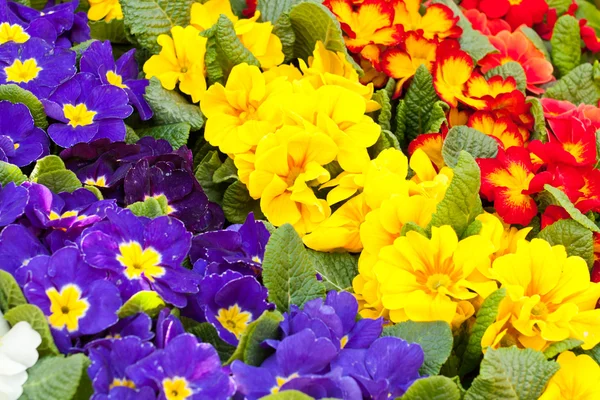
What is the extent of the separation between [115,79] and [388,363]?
0.87 meters

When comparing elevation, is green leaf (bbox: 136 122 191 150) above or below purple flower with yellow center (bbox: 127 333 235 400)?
below

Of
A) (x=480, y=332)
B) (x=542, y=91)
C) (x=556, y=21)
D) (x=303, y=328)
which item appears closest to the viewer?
(x=303, y=328)

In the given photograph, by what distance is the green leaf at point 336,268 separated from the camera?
143 cm

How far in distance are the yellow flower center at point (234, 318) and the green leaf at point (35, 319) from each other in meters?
0.25

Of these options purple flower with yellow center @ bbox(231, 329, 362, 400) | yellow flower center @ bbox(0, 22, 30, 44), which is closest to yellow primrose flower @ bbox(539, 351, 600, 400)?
purple flower with yellow center @ bbox(231, 329, 362, 400)

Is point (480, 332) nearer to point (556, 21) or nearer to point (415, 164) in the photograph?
point (415, 164)

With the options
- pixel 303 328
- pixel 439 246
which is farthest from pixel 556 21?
pixel 303 328

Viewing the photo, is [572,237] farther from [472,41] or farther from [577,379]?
[472,41]

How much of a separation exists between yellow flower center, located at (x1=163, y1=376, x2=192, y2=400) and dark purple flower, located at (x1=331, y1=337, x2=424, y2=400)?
0.67 feet

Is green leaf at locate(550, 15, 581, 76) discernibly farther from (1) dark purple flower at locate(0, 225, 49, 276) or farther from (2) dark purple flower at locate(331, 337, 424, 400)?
(1) dark purple flower at locate(0, 225, 49, 276)

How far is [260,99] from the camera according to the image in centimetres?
159

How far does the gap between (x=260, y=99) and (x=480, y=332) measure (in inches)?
25.3

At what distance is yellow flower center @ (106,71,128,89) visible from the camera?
1614 millimetres

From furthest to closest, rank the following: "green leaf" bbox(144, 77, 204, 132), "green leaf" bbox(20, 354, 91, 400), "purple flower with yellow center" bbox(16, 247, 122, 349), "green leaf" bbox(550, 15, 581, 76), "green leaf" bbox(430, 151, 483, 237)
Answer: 1. "green leaf" bbox(550, 15, 581, 76)
2. "green leaf" bbox(144, 77, 204, 132)
3. "green leaf" bbox(430, 151, 483, 237)
4. "purple flower with yellow center" bbox(16, 247, 122, 349)
5. "green leaf" bbox(20, 354, 91, 400)
